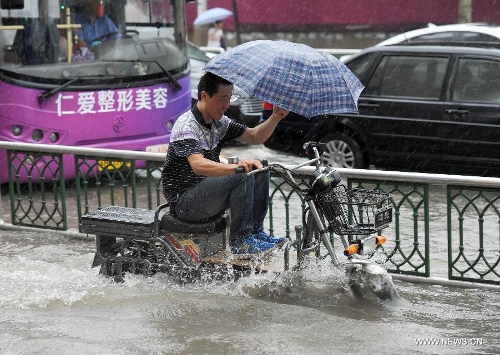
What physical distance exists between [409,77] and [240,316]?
581cm

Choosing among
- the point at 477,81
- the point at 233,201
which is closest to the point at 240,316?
the point at 233,201

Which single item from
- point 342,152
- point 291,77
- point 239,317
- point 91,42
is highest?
point 91,42

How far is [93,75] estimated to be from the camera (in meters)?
11.6

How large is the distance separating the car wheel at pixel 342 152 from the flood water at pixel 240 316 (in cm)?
A: 463

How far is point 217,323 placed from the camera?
21.0 ft

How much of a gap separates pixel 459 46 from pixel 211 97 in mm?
5509

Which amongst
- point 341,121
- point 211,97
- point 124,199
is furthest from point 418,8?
point 211,97

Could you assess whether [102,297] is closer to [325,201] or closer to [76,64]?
[325,201]

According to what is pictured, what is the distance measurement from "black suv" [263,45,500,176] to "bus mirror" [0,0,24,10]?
362 cm

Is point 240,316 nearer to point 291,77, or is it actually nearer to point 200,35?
point 291,77

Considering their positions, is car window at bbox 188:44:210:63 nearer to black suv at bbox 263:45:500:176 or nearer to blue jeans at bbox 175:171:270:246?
black suv at bbox 263:45:500:176

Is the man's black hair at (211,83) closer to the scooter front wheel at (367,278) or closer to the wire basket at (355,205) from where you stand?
the wire basket at (355,205)

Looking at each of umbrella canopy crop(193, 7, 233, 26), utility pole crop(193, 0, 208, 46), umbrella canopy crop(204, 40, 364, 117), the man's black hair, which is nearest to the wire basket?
umbrella canopy crop(204, 40, 364, 117)

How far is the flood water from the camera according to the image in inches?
235
